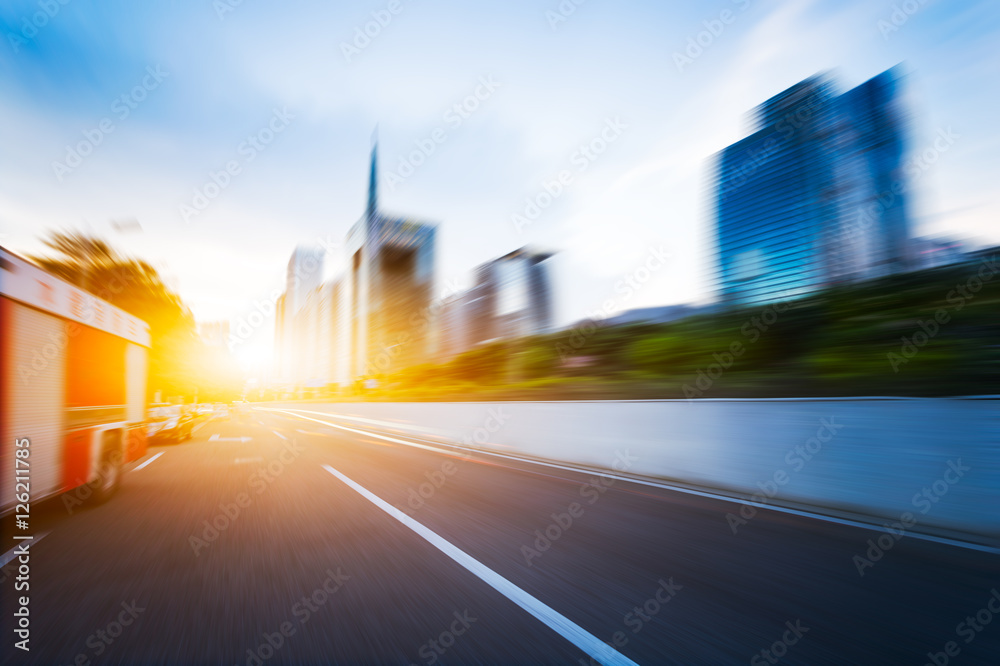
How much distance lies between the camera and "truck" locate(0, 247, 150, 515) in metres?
4.50

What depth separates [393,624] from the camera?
3.31 m
